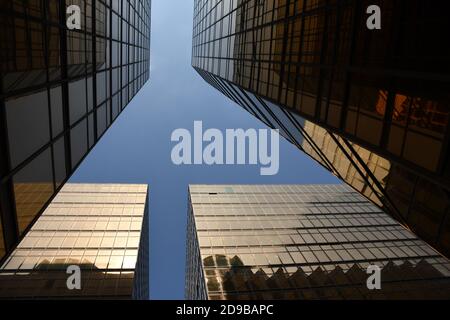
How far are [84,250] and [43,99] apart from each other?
40.7 m

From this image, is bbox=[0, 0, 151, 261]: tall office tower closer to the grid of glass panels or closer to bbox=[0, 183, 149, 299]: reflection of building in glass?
the grid of glass panels

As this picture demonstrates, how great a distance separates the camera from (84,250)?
157 feet

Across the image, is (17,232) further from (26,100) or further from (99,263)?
(99,263)

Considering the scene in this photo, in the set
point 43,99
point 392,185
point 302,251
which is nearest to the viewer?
point 43,99

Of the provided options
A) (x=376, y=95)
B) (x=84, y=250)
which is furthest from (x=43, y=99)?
(x=84, y=250)

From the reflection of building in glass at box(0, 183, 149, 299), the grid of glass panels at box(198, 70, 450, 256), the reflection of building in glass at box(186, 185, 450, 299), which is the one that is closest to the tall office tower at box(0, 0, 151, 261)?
the grid of glass panels at box(198, 70, 450, 256)

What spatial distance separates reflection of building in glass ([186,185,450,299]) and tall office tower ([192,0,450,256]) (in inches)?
1082

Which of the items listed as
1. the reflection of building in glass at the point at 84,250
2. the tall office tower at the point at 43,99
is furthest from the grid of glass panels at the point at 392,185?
the reflection of building in glass at the point at 84,250

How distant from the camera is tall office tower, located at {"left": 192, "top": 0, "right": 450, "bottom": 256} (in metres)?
9.37

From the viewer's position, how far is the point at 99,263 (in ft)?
148

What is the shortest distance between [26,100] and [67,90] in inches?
144

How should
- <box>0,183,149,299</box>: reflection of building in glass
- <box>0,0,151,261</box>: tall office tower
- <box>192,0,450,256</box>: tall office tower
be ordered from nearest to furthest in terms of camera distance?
<box>0,0,151,261</box>: tall office tower → <box>192,0,450,256</box>: tall office tower → <box>0,183,149,299</box>: reflection of building in glass

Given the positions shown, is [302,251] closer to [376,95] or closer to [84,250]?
[84,250]
